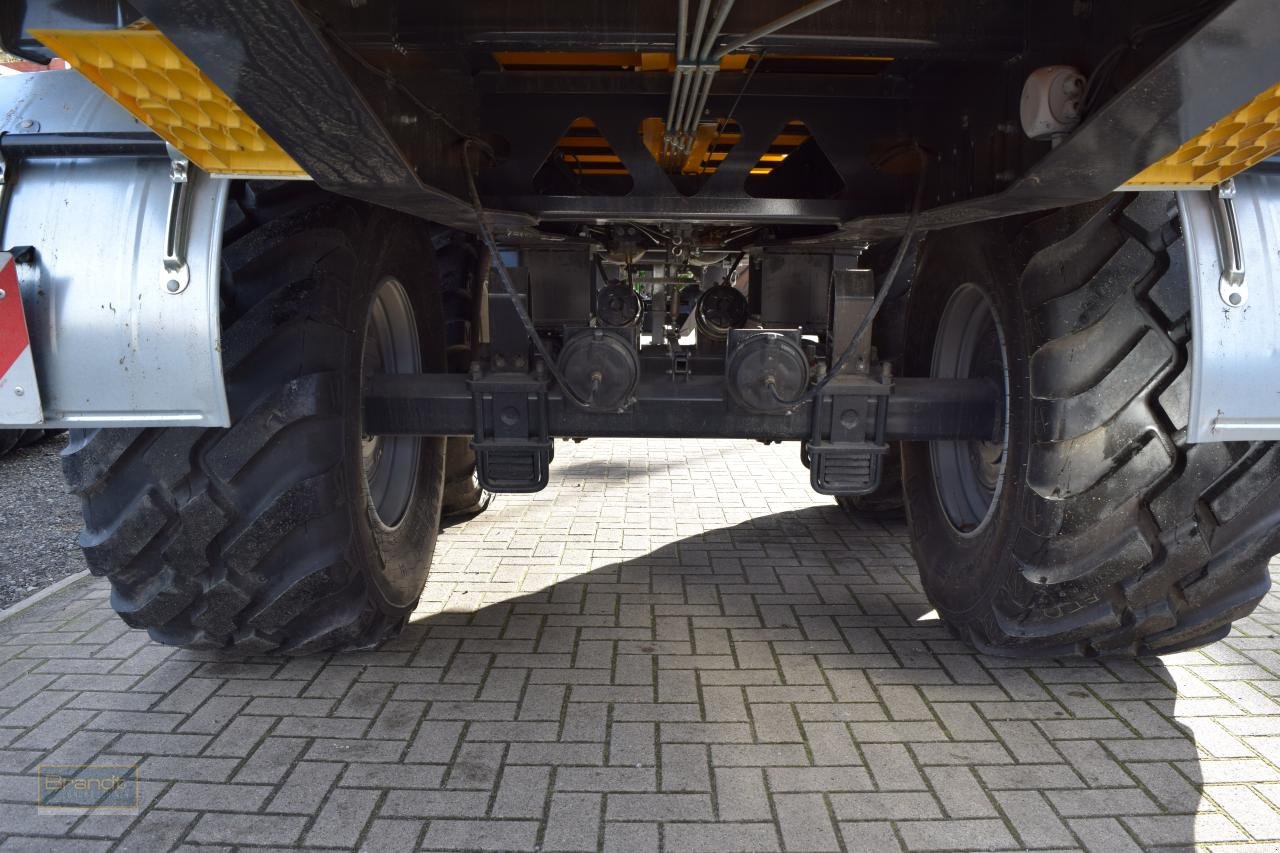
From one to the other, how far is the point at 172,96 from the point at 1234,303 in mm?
2402

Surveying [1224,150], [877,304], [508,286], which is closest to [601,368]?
[508,286]

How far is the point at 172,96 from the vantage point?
170 centimetres

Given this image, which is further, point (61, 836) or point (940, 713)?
point (940, 713)

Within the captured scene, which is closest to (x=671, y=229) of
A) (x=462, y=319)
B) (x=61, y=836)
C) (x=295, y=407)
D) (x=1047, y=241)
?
(x=462, y=319)

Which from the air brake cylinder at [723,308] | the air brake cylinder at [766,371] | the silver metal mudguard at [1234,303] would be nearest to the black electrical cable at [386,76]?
the air brake cylinder at [766,371]

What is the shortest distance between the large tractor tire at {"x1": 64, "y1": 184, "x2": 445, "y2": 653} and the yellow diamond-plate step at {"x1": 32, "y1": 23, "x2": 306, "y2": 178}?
17.7 inches

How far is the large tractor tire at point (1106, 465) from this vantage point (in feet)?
7.23

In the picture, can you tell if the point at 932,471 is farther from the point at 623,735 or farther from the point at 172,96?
the point at 172,96

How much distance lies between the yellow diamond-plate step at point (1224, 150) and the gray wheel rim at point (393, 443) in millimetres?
2419

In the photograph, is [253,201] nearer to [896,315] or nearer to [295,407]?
[295,407]

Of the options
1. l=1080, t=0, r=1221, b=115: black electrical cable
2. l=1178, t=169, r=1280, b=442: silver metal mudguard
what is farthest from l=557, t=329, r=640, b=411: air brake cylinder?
l=1178, t=169, r=1280, b=442: silver metal mudguard

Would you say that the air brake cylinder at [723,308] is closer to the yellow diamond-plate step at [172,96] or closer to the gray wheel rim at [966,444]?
the gray wheel rim at [966,444]

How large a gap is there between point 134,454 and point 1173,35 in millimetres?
2599

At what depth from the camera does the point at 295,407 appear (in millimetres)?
2316
